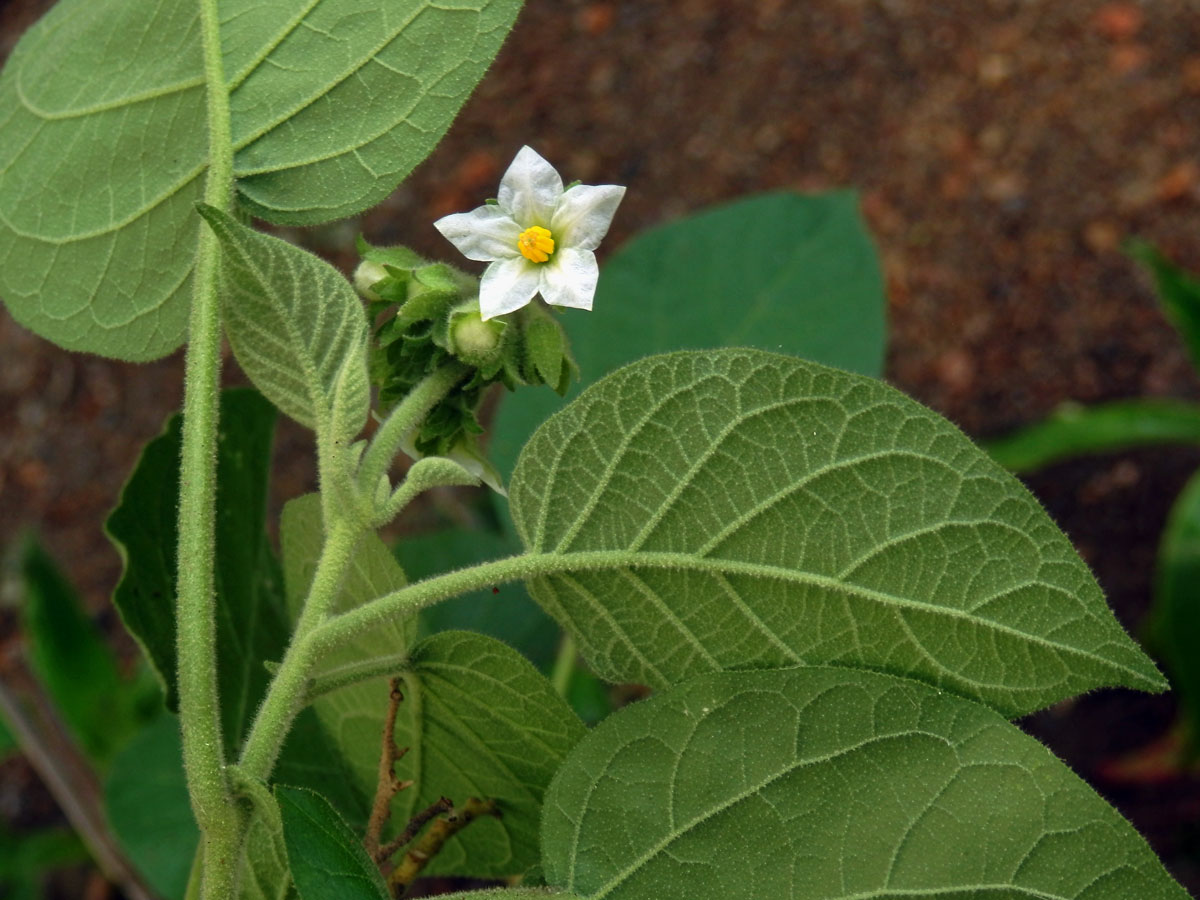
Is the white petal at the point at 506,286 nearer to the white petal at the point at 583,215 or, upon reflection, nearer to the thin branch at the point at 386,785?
the white petal at the point at 583,215

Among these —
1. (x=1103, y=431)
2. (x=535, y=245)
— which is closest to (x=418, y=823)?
(x=535, y=245)

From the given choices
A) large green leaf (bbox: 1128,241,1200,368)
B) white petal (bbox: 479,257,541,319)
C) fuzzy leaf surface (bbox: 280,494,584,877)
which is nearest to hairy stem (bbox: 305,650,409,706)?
fuzzy leaf surface (bbox: 280,494,584,877)


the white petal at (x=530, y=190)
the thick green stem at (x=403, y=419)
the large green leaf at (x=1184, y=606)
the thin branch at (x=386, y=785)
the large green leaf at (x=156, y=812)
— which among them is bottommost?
the large green leaf at (x=1184, y=606)

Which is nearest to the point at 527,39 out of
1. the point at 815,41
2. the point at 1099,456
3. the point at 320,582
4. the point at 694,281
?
the point at 815,41

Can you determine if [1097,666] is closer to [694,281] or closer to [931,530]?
[931,530]

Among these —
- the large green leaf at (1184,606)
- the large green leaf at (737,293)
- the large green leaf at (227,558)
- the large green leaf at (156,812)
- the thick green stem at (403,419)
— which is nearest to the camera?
the thick green stem at (403,419)

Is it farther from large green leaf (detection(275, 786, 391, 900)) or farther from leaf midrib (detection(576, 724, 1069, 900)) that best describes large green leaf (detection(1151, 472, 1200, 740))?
large green leaf (detection(275, 786, 391, 900))

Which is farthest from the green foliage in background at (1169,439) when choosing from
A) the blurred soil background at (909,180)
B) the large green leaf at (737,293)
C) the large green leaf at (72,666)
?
the large green leaf at (72,666)
